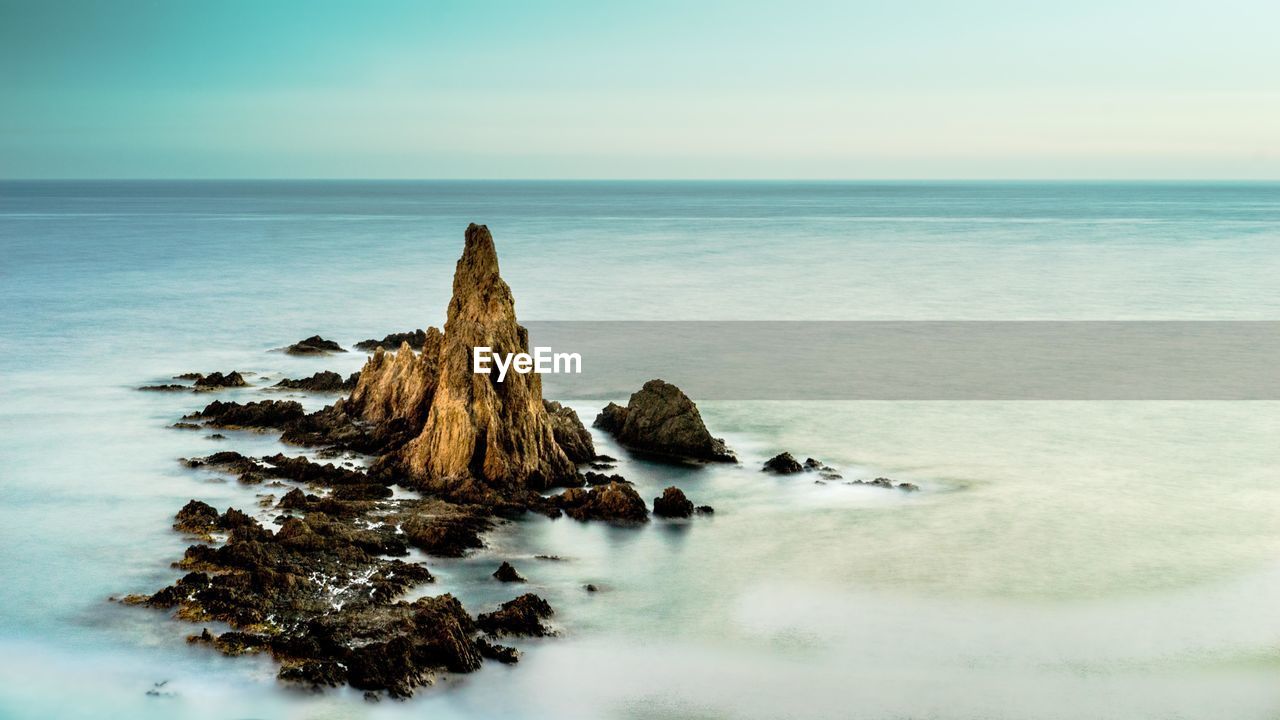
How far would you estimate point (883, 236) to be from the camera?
106 m

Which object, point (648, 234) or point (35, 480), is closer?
point (35, 480)

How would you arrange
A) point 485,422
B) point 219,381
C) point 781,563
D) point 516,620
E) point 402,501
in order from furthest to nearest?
1. point 219,381
2. point 485,422
3. point 402,501
4. point 781,563
5. point 516,620

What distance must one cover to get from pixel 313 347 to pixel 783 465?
724 inches

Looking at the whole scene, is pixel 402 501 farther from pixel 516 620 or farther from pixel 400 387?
pixel 516 620

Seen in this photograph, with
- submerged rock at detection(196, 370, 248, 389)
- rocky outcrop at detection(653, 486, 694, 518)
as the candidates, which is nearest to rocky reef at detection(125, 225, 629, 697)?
rocky outcrop at detection(653, 486, 694, 518)

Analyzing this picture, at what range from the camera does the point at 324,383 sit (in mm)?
29953

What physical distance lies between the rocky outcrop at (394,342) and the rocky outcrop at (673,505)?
16.6 meters

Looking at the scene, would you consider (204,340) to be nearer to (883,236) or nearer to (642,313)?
(642,313)

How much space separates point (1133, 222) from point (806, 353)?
4067 inches

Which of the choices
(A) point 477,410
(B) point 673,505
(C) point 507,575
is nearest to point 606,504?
(B) point 673,505

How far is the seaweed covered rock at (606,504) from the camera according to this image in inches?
798

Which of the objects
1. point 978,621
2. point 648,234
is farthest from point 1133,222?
point 978,621

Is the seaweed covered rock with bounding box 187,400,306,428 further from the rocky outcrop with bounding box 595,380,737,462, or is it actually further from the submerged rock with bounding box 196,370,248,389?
the rocky outcrop with bounding box 595,380,737,462

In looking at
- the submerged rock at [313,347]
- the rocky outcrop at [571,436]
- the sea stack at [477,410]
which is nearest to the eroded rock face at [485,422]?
the sea stack at [477,410]
